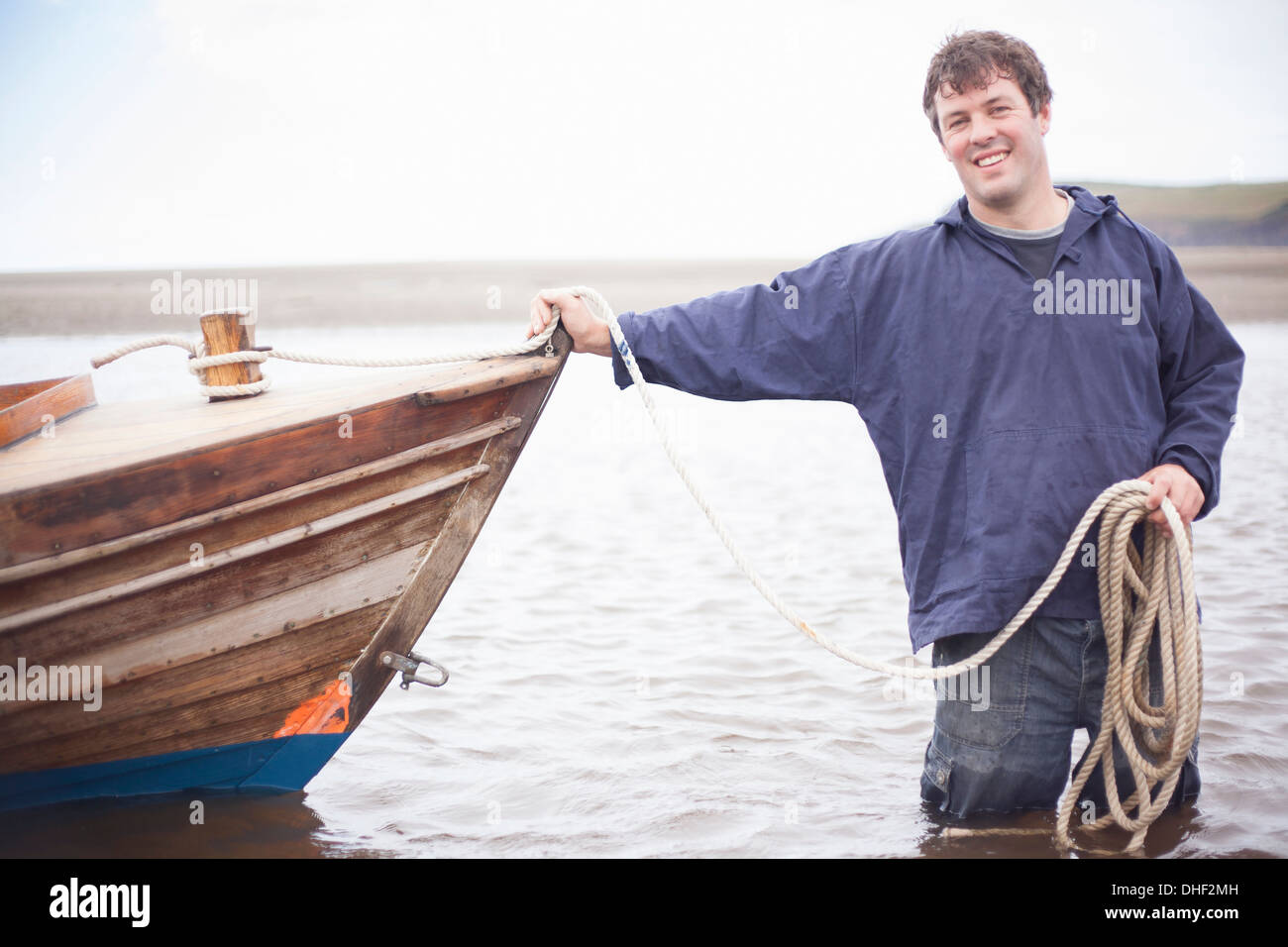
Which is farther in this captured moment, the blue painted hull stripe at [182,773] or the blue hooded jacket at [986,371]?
the blue painted hull stripe at [182,773]

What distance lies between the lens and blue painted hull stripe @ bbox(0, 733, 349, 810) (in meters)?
3.22

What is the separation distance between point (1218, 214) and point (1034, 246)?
92.1ft

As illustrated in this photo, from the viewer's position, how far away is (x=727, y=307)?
9.57 ft

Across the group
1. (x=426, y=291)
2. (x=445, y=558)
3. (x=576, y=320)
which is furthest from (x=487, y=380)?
(x=426, y=291)

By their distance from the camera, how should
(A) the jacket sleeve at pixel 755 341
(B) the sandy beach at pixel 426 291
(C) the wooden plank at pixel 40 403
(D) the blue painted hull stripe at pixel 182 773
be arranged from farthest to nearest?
(B) the sandy beach at pixel 426 291, (C) the wooden plank at pixel 40 403, (D) the blue painted hull stripe at pixel 182 773, (A) the jacket sleeve at pixel 755 341

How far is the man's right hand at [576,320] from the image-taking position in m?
2.93

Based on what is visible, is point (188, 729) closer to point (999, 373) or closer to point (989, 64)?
point (999, 373)

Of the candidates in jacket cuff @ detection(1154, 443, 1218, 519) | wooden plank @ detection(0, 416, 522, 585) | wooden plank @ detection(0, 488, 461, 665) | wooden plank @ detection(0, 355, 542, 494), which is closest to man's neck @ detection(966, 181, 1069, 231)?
jacket cuff @ detection(1154, 443, 1218, 519)

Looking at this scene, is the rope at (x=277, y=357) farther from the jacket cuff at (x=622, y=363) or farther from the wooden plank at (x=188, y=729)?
the wooden plank at (x=188, y=729)

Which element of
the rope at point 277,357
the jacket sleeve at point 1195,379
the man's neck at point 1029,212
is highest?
the man's neck at point 1029,212

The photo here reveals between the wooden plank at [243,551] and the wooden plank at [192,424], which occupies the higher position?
the wooden plank at [192,424]

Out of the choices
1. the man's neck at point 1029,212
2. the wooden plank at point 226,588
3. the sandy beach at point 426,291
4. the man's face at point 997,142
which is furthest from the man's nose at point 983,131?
the sandy beach at point 426,291

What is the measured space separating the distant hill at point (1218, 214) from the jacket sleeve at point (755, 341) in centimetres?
2395
